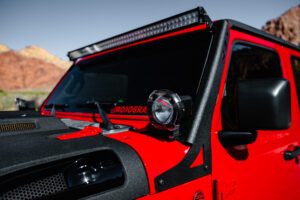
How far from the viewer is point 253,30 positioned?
1986 mm

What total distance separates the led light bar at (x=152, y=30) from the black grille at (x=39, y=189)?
1128mm

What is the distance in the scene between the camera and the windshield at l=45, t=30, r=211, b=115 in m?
1.75

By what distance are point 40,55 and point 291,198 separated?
4194 inches

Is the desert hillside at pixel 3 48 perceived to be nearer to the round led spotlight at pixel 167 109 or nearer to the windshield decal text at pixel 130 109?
the windshield decal text at pixel 130 109

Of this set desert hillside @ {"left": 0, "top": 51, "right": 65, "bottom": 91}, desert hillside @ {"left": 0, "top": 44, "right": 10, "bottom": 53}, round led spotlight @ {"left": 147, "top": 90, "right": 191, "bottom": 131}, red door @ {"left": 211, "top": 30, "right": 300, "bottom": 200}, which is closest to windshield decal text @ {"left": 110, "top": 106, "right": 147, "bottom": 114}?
round led spotlight @ {"left": 147, "top": 90, "right": 191, "bottom": 131}

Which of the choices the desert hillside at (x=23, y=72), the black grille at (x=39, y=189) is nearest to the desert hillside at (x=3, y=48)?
the desert hillside at (x=23, y=72)

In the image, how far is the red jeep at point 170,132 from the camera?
1.07m

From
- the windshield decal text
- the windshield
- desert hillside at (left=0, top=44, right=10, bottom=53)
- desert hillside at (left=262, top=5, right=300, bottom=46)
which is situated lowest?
the windshield decal text

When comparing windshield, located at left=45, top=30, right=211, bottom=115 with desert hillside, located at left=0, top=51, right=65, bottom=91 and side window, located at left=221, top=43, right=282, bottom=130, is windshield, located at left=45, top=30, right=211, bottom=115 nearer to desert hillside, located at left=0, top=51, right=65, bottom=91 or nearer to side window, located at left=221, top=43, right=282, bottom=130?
side window, located at left=221, top=43, right=282, bottom=130

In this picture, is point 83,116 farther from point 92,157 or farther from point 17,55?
point 17,55

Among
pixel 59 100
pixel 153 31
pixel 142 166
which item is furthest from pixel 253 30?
pixel 59 100

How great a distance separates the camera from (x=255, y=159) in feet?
5.68

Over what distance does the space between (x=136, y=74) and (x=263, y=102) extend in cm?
112

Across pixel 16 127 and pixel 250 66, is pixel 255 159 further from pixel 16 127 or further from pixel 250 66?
pixel 250 66
